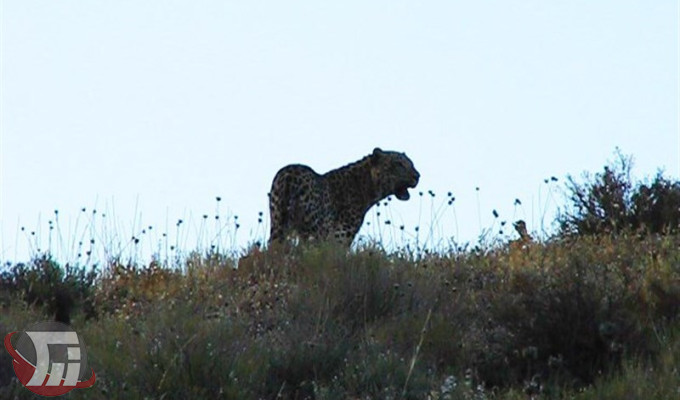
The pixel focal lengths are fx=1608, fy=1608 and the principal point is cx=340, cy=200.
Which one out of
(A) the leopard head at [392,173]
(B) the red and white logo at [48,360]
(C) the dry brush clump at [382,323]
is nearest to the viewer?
(B) the red and white logo at [48,360]

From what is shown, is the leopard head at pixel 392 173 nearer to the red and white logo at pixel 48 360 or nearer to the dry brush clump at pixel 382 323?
the dry brush clump at pixel 382 323

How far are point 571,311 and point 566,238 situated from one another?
3.86m

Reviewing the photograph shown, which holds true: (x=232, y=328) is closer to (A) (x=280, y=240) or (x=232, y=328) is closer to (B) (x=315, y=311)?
(B) (x=315, y=311)

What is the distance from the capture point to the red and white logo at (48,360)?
1102cm

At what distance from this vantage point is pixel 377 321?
42.6ft

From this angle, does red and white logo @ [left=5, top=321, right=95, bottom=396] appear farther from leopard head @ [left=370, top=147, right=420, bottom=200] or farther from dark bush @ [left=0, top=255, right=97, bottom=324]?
leopard head @ [left=370, top=147, right=420, bottom=200]

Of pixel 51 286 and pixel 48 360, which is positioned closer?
pixel 48 360

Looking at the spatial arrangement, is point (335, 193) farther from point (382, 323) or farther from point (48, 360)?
point (48, 360)

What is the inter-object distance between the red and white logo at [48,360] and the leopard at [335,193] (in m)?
5.04

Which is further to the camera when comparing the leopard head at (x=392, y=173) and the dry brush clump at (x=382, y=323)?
the leopard head at (x=392, y=173)

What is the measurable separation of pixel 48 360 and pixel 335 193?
8081 mm

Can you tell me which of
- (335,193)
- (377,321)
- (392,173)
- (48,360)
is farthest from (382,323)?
(392,173)

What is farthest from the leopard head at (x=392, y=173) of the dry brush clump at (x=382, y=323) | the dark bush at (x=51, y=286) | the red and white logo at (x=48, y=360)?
the red and white logo at (x=48, y=360)

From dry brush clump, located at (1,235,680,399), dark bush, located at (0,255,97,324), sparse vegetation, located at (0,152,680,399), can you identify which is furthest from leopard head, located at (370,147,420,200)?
dark bush, located at (0,255,97,324)
